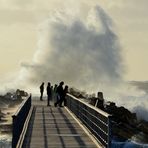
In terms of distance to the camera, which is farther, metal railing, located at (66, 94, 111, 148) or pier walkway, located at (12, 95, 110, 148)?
pier walkway, located at (12, 95, 110, 148)

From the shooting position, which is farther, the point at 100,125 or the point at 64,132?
the point at 64,132

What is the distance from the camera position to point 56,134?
27.1m

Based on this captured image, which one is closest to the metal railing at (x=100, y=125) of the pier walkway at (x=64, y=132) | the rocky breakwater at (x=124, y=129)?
the pier walkway at (x=64, y=132)

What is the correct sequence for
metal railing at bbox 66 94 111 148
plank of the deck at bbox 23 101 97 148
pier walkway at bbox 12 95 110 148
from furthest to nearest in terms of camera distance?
plank of the deck at bbox 23 101 97 148 → pier walkway at bbox 12 95 110 148 → metal railing at bbox 66 94 111 148

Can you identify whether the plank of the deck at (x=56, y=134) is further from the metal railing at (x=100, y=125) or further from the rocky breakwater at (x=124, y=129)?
the rocky breakwater at (x=124, y=129)

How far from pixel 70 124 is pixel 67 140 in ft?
24.6

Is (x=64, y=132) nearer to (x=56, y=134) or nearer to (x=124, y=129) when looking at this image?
(x=56, y=134)

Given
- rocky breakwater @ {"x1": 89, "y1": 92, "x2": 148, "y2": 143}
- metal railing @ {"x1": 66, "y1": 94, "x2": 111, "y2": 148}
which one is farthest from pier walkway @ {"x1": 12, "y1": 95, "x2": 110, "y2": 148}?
rocky breakwater @ {"x1": 89, "y1": 92, "x2": 148, "y2": 143}

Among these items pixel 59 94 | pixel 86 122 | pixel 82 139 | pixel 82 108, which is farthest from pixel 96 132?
pixel 59 94

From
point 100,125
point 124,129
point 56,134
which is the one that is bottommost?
point 56,134

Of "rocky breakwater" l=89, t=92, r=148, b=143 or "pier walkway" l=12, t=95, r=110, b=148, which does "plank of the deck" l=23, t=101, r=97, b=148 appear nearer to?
"pier walkway" l=12, t=95, r=110, b=148

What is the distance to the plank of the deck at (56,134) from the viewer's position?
2319 centimetres

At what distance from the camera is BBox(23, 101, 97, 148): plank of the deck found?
76.1ft

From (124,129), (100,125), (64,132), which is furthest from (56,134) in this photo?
(124,129)
